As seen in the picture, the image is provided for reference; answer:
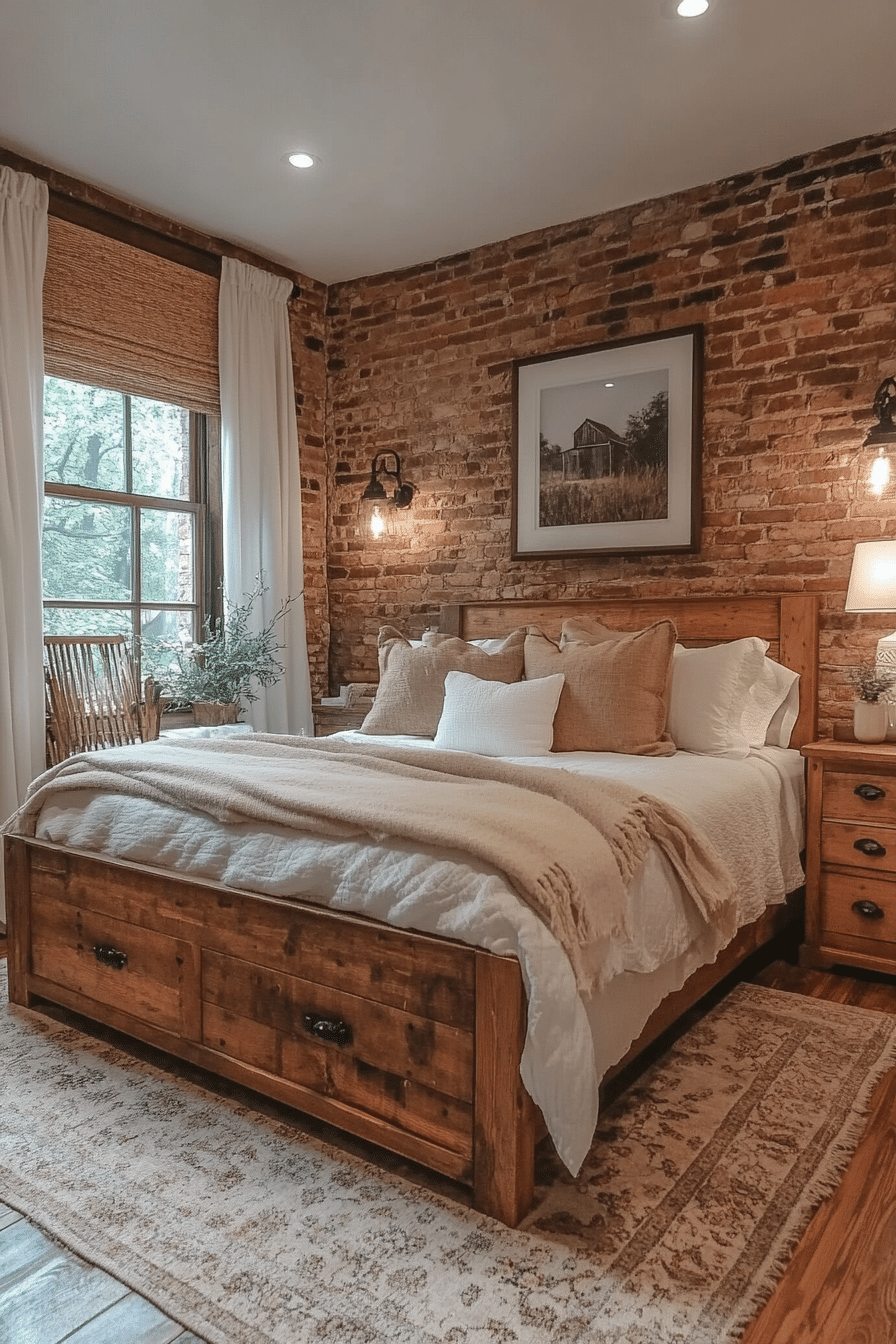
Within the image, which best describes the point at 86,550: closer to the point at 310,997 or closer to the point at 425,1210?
the point at 310,997

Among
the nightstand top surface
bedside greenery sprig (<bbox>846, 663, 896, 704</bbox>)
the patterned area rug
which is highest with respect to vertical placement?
bedside greenery sprig (<bbox>846, 663, 896, 704</bbox>)

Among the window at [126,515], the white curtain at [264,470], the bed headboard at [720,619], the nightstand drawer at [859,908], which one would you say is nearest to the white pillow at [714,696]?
the bed headboard at [720,619]

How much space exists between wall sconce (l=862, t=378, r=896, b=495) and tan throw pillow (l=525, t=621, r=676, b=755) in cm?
92

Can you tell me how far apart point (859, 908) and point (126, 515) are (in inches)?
130

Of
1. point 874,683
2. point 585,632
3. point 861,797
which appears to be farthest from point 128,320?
point 861,797

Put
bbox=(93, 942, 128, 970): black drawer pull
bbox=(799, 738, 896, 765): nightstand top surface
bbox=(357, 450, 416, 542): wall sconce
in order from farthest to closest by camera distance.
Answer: bbox=(357, 450, 416, 542): wall sconce
bbox=(799, 738, 896, 765): nightstand top surface
bbox=(93, 942, 128, 970): black drawer pull

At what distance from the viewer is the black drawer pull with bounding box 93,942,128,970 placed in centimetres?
239

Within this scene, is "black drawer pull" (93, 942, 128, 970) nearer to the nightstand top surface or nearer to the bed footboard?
the bed footboard

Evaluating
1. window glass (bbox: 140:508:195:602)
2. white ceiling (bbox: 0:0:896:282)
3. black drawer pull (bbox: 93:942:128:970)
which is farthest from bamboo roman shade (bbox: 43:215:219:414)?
black drawer pull (bbox: 93:942:128:970)

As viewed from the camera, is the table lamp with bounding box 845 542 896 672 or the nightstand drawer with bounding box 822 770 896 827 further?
the table lamp with bounding box 845 542 896 672

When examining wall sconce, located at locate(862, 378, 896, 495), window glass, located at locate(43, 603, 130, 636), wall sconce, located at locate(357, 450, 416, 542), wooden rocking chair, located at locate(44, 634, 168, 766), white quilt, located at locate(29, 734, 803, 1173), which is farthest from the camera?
wall sconce, located at locate(357, 450, 416, 542)

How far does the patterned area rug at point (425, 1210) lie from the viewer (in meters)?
1.47

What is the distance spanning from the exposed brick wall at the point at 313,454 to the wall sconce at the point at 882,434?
2662 mm

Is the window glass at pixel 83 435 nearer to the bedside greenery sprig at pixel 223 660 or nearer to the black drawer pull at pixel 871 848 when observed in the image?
the bedside greenery sprig at pixel 223 660
